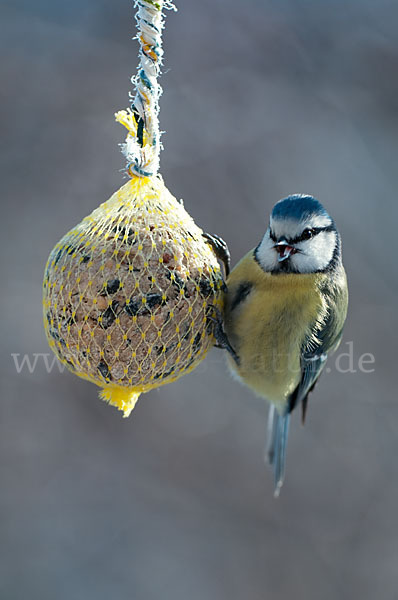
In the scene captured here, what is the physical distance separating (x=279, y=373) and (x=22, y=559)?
225 centimetres

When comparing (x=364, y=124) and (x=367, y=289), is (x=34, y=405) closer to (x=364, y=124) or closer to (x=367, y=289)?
(x=367, y=289)

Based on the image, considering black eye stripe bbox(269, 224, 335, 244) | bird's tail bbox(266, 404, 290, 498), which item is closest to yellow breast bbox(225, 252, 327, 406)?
black eye stripe bbox(269, 224, 335, 244)

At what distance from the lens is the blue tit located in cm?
185

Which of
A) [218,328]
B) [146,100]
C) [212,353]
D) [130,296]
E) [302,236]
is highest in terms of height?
[146,100]

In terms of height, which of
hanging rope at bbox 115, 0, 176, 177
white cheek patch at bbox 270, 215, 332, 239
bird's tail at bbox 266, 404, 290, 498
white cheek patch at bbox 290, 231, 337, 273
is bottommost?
bird's tail at bbox 266, 404, 290, 498

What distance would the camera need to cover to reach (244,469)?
155 inches

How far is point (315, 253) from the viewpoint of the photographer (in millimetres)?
1939

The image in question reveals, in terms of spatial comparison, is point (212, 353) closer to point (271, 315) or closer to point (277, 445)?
point (277, 445)

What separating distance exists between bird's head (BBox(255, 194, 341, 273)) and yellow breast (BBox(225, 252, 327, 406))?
0.03 m

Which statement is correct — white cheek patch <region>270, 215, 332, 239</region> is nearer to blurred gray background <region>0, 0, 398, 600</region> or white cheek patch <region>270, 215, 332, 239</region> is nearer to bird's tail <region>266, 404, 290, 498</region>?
bird's tail <region>266, 404, 290, 498</region>

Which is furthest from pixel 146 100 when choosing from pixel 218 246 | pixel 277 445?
pixel 277 445

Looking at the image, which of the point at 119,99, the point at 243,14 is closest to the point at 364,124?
the point at 243,14

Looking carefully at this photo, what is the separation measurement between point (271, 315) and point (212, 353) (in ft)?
4.49

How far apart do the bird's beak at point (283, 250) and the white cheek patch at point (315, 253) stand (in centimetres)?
2
